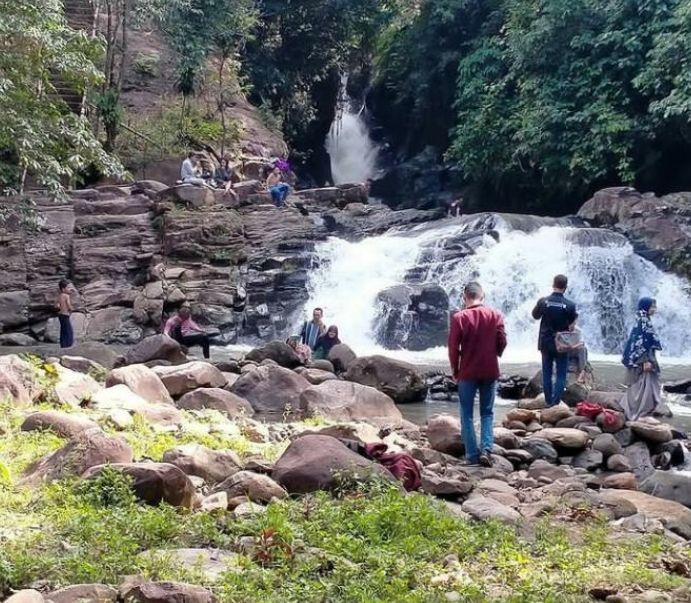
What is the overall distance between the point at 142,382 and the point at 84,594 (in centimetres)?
603

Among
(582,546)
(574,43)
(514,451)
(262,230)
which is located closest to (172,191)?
(262,230)

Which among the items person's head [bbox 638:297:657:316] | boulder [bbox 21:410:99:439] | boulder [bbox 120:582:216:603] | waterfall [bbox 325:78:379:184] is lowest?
boulder [bbox 120:582:216:603]

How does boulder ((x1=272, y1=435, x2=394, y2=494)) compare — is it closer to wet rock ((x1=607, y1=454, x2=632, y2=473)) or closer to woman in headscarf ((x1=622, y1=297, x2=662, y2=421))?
wet rock ((x1=607, y1=454, x2=632, y2=473))

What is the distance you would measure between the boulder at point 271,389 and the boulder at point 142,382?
1363mm

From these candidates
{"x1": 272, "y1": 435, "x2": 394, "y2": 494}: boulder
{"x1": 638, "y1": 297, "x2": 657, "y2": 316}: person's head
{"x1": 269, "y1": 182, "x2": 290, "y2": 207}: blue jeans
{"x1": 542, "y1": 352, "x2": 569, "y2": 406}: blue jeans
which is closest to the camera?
{"x1": 272, "y1": 435, "x2": 394, "y2": 494}: boulder

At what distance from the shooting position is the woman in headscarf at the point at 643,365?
403 inches

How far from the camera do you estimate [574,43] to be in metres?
26.3

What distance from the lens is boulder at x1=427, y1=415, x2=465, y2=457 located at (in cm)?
884

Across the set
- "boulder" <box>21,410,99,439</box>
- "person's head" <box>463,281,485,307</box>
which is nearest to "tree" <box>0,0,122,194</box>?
"boulder" <box>21,410,99,439</box>

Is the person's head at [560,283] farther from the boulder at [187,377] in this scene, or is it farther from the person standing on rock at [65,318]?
→ the person standing on rock at [65,318]

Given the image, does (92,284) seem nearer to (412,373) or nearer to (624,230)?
(412,373)

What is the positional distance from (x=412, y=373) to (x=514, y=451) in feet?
14.6

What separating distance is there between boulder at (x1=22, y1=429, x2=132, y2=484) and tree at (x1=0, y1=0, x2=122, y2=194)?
26.0 feet

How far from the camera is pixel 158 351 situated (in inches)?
549
